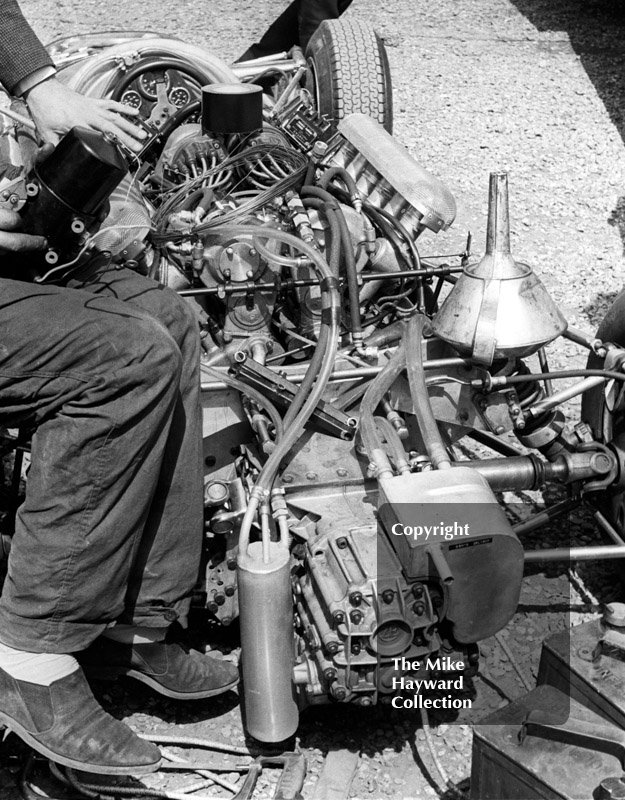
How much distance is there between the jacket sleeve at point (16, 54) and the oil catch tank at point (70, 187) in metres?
0.36

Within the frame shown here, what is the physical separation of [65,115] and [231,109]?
2.91 ft

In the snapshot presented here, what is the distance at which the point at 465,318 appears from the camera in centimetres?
246

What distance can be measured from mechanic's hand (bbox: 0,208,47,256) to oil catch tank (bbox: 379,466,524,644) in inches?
40.1

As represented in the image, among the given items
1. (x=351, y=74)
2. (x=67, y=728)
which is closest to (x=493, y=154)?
(x=351, y=74)

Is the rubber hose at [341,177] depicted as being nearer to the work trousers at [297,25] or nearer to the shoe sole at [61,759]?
the shoe sole at [61,759]

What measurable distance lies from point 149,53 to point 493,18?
6606 millimetres

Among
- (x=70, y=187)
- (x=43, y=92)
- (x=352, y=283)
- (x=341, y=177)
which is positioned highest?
(x=43, y=92)

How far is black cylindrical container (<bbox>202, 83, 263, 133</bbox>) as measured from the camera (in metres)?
3.08

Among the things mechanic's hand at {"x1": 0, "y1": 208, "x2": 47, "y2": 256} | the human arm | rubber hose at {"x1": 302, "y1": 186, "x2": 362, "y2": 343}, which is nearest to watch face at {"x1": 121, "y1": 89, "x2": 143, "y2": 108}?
the human arm

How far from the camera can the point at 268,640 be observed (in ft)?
7.06

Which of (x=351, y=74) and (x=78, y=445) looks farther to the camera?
(x=351, y=74)

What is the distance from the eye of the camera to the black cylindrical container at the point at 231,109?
3.08m

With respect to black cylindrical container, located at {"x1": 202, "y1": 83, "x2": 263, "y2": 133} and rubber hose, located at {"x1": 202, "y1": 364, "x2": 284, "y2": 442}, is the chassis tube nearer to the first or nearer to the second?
rubber hose, located at {"x1": 202, "y1": 364, "x2": 284, "y2": 442}

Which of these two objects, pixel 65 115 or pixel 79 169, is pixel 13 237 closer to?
pixel 79 169
